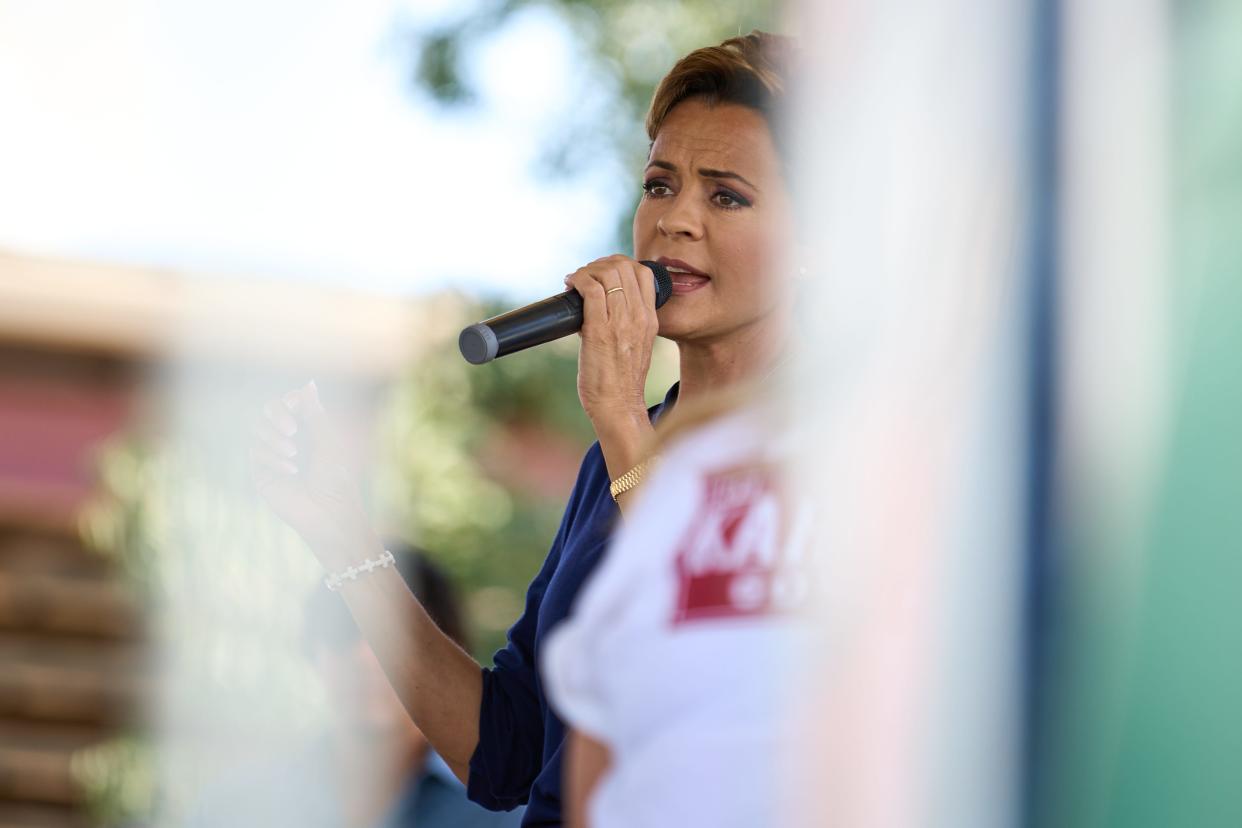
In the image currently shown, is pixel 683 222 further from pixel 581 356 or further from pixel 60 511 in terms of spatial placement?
pixel 60 511

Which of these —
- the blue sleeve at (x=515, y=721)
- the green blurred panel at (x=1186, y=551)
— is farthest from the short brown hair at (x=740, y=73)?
the green blurred panel at (x=1186, y=551)

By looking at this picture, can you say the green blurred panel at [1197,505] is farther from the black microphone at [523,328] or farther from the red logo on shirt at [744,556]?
the black microphone at [523,328]

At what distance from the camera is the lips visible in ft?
5.74

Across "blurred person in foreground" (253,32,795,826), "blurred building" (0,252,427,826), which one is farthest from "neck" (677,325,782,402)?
"blurred building" (0,252,427,826)

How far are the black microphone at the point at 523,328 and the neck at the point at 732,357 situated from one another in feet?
0.79

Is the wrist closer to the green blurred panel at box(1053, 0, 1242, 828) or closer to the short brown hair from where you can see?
the short brown hair

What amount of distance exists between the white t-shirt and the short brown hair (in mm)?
879

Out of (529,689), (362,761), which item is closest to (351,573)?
(529,689)

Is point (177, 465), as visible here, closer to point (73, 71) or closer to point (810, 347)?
point (73, 71)

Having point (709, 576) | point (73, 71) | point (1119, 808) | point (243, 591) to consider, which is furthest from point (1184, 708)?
point (73, 71)

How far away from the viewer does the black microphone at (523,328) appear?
1595 mm

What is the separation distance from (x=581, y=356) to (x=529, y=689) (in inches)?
20.8

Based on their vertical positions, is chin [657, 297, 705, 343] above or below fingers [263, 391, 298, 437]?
above

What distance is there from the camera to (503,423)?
532cm
